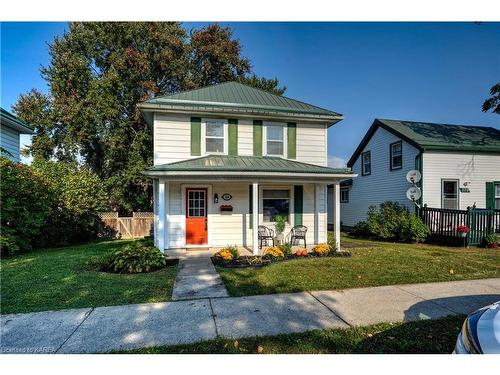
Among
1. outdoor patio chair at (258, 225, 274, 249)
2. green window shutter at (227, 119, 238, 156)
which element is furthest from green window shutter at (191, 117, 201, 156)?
outdoor patio chair at (258, 225, 274, 249)

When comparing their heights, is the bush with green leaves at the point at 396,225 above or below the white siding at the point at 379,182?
below

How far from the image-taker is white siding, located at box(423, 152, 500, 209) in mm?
12453

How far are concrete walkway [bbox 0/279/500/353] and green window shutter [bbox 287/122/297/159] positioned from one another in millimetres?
6281

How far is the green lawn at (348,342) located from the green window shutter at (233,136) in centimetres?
746

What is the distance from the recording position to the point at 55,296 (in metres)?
4.79

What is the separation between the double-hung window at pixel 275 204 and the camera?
10.3m

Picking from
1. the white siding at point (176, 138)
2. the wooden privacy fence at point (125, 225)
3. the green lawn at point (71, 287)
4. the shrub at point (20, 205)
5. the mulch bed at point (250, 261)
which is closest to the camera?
the green lawn at point (71, 287)

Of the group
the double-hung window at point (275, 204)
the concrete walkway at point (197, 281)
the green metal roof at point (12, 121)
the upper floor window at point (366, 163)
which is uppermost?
the green metal roof at point (12, 121)

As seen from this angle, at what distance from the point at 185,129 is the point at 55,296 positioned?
644cm

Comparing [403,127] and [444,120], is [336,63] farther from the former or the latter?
[444,120]

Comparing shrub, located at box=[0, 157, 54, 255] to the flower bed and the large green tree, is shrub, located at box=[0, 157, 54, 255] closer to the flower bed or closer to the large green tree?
the flower bed

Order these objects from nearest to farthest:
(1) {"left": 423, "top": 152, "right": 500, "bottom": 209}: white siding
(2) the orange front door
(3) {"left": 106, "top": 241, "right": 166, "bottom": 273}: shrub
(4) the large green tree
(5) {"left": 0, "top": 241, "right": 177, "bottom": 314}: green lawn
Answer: (5) {"left": 0, "top": 241, "right": 177, "bottom": 314}: green lawn, (3) {"left": 106, "top": 241, "right": 166, "bottom": 273}: shrub, (2) the orange front door, (1) {"left": 423, "top": 152, "right": 500, "bottom": 209}: white siding, (4) the large green tree

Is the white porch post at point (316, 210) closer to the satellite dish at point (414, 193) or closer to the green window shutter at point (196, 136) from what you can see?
the green window shutter at point (196, 136)

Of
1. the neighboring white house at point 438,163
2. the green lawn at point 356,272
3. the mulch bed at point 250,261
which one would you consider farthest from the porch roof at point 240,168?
the neighboring white house at point 438,163
